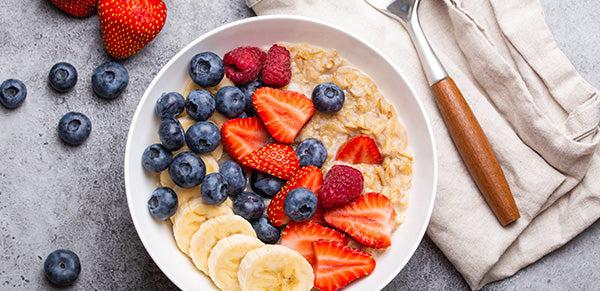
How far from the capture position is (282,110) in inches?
71.6

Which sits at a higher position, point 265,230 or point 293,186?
point 293,186

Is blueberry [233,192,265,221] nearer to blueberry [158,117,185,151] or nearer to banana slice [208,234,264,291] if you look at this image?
banana slice [208,234,264,291]

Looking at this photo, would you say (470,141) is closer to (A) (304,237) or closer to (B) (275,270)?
(A) (304,237)

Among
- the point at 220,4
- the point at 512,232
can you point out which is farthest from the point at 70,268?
the point at 512,232

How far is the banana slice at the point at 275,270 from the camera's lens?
1.66 metres

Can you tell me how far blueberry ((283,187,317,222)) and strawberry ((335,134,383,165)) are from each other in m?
0.24

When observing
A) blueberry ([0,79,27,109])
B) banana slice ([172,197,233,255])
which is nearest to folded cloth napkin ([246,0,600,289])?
banana slice ([172,197,233,255])

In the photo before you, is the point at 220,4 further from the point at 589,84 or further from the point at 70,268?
the point at 589,84

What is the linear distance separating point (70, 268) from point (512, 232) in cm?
178

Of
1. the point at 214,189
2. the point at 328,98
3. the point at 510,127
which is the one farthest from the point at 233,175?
the point at 510,127

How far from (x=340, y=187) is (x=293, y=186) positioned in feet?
0.54

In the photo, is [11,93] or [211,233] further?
[11,93]

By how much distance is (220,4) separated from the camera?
212cm

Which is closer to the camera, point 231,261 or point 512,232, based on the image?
point 231,261
